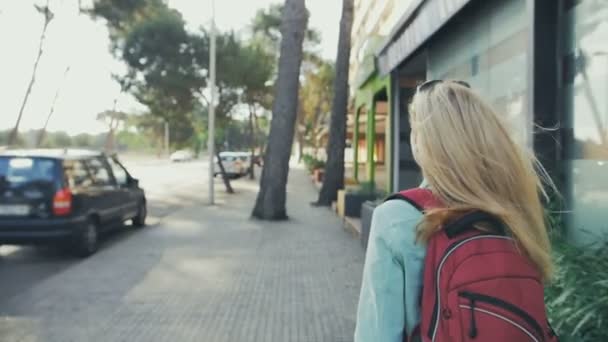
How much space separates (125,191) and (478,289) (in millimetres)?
10030

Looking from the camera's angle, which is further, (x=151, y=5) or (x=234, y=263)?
(x=151, y=5)

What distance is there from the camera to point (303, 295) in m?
6.34

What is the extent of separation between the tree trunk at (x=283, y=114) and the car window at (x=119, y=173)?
11.3ft

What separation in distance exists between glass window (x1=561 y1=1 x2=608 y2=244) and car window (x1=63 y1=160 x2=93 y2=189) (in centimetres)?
647

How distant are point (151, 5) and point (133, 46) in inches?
151

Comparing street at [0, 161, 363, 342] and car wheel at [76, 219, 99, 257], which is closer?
street at [0, 161, 363, 342]

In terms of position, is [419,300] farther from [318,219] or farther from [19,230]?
[318,219]

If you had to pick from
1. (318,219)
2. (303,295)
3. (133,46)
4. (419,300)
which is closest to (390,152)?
(318,219)

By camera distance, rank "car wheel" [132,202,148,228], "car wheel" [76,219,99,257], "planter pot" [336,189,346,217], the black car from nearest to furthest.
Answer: the black car < "car wheel" [76,219,99,257] < "car wheel" [132,202,148,228] < "planter pot" [336,189,346,217]

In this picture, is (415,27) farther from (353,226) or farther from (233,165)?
(233,165)

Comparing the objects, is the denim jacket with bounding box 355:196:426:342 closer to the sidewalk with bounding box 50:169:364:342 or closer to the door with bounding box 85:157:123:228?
the sidewalk with bounding box 50:169:364:342

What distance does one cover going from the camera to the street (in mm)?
5109

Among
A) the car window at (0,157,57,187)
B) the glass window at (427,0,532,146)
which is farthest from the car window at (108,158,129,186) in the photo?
the glass window at (427,0,532,146)

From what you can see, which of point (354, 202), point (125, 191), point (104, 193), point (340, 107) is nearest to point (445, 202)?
point (104, 193)
